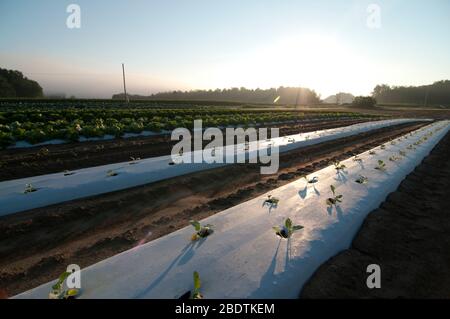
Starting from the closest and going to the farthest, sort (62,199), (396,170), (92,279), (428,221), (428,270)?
(92,279), (428,270), (428,221), (62,199), (396,170)

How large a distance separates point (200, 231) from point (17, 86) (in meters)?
78.7

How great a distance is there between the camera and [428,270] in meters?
3.43

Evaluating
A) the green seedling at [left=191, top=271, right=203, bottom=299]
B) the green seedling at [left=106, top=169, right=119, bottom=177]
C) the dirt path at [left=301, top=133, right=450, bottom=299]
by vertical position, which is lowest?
the dirt path at [left=301, top=133, right=450, bottom=299]

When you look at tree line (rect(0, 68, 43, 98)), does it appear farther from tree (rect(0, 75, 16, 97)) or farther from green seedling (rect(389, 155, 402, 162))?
green seedling (rect(389, 155, 402, 162))

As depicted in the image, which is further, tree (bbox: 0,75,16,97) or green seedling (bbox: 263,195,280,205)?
tree (bbox: 0,75,16,97)

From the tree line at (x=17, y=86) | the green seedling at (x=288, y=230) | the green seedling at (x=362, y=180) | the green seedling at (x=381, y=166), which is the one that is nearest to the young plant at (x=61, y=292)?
the green seedling at (x=288, y=230)

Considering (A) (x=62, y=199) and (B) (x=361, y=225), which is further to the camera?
(A) (x=62, y=199)

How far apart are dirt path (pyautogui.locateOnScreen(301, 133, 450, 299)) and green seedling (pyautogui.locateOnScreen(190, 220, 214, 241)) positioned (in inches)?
58.3

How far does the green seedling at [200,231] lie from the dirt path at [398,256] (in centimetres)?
148

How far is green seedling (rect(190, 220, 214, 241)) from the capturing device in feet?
12.1

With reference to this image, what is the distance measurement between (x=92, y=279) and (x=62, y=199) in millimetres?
3072

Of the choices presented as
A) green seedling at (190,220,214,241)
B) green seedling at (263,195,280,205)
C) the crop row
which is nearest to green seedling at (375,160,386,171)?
the crop row
